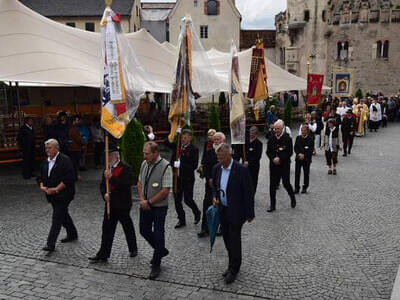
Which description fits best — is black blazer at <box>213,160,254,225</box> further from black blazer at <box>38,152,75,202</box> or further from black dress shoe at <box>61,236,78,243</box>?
black dress shoe at <box>61,236,78,243</box>

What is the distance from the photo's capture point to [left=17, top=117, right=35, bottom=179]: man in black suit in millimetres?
11062

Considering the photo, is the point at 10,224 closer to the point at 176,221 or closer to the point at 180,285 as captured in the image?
the point at 176,221

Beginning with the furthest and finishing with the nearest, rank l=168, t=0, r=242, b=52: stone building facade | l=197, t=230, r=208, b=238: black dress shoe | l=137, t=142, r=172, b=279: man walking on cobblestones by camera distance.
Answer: l=168, t=0, r=242, b=52: stone building facade → l=197, t=230, r=208, b=238: black dress shoe → l=137, t=142, r=172, b=279: man walking on cobblestones

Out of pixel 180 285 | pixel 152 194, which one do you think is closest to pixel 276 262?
pixel 180 285

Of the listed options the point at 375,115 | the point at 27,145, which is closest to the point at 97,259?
the point at 27,145

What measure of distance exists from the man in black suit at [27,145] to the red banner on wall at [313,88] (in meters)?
11.8

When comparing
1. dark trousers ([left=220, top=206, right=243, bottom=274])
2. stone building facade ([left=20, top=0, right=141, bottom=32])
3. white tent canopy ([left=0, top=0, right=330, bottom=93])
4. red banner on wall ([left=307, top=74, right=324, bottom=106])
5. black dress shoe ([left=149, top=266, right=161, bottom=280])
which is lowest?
black dress shoe ([left=149, top=266, right=161, bottom=280])

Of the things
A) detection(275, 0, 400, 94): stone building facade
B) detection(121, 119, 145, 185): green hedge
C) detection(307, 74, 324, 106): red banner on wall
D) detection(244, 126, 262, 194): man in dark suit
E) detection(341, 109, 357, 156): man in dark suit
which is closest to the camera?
detection(244, 126, 262, 194): man in dark suit

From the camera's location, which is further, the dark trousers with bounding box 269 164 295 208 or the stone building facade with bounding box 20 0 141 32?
the stone building facade with bounding box 20 0 141 32

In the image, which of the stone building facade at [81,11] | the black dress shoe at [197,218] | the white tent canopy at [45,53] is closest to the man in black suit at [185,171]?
the black dress shoe at [197,218]

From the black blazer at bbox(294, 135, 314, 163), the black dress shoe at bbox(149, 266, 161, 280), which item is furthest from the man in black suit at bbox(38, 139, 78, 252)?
the black blazer at bbox(294, 135, 314, 163)

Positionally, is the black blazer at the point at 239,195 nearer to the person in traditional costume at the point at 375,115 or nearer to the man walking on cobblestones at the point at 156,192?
the man walking on cobblestones at the point at 156,192

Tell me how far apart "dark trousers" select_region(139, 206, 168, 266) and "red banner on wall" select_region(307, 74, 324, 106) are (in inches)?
562

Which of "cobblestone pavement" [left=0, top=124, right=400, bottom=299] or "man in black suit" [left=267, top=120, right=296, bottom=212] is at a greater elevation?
"man in black suit" [left=267, top=120, right=296, bottom=212]
